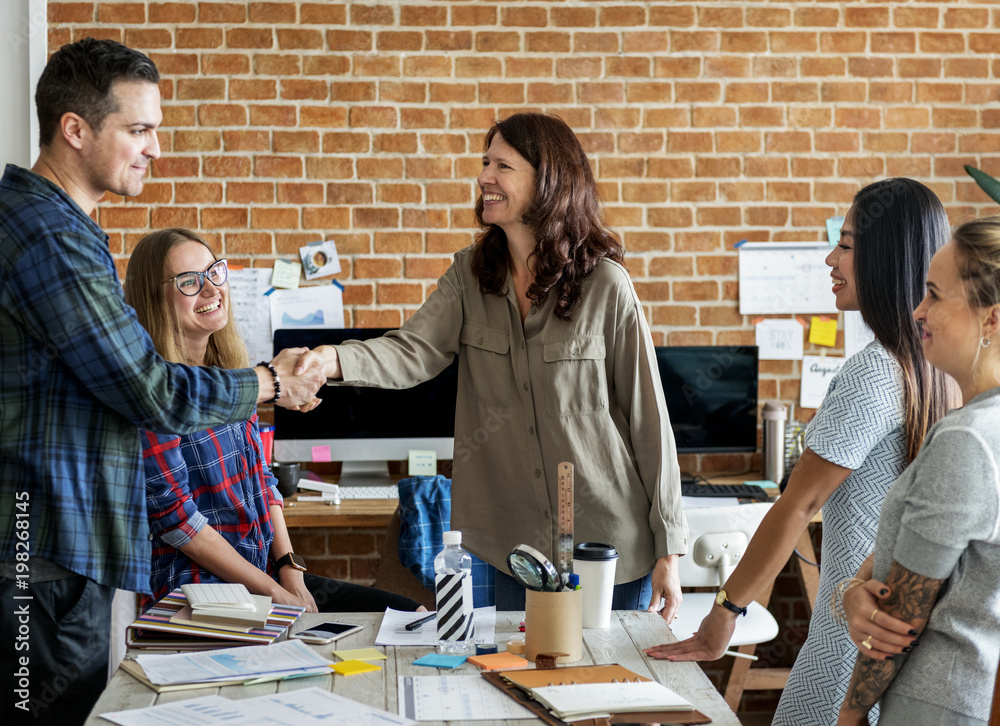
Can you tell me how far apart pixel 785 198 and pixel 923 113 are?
0.61m

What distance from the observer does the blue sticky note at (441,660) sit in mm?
1380

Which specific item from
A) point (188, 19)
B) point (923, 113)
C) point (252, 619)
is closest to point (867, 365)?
point (252, 619)

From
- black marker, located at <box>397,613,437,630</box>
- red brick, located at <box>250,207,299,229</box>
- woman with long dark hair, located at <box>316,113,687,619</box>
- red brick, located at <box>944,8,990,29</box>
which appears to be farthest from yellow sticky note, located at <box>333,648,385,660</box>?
red brick, located at <box>944,8,990,29</box>

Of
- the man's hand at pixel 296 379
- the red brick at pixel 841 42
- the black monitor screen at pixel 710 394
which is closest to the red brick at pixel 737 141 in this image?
the red brick at pixel 841 42

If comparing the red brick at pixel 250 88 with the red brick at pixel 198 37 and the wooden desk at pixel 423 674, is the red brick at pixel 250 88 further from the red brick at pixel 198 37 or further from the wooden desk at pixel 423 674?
the wooden desk at pixel 423 674

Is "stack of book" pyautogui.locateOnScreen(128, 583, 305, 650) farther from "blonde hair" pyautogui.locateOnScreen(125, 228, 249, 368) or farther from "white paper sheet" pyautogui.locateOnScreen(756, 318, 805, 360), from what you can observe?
"white paper sheet" pyautogui.locateOnScreen(756, 318, 805, 360)

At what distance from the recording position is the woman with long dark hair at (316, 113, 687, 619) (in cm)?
191

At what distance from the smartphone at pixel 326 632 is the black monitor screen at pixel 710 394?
193cm

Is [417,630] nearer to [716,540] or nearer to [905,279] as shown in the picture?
[905,279]

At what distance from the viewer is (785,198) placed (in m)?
3.44

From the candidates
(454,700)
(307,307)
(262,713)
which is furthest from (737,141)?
(262,713)

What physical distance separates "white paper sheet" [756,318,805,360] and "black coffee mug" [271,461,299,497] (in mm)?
1745

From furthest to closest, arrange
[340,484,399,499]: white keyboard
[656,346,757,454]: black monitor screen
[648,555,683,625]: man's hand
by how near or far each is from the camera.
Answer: [656,346,757,454]: black monitor screen
[340,484,399,499]: white keyboard
[648,555,683,625]: man's hand

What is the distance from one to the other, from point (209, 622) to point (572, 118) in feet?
7.94
